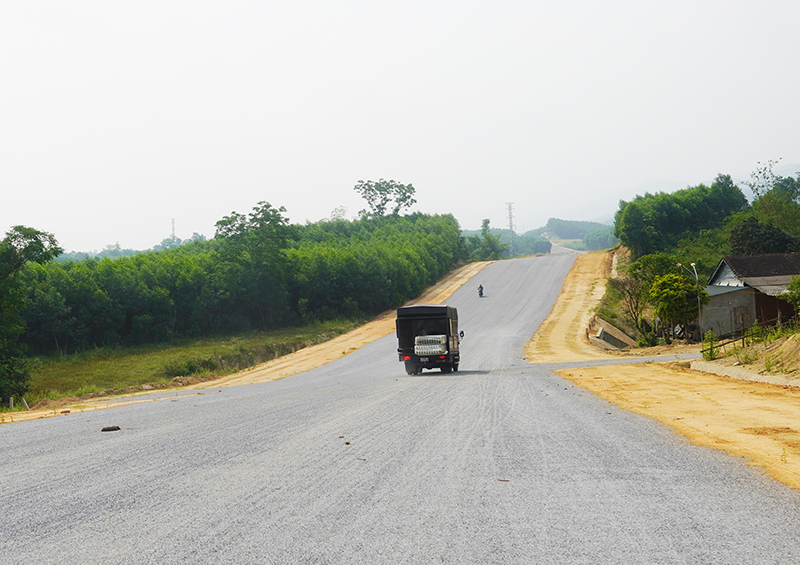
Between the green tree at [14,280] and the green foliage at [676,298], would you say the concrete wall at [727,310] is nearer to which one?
the green foliage at [676,298]

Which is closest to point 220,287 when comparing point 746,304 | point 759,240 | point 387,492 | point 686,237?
point 746,304

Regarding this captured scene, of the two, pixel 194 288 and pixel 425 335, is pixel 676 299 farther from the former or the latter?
pixel 194 288

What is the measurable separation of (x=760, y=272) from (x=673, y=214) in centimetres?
3444

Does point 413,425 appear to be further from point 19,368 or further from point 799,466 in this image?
point 19,368

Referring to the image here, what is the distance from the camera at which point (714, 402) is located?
16.2 m

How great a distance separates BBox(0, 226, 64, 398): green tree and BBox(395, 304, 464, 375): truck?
1872 cm

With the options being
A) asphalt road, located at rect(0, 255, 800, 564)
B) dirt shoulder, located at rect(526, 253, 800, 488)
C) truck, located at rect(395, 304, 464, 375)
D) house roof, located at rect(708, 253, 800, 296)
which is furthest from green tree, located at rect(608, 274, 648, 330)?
asphalt road, located at rect(0, 255, 800, 564)

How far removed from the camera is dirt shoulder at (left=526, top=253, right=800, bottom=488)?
398 inches

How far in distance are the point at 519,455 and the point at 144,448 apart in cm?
665

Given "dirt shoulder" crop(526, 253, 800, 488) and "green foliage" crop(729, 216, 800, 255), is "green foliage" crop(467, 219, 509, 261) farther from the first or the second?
"dirt shoulder" crop(526, 253, 800, 488)

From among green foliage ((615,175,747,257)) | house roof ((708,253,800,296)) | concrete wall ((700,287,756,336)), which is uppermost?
green foliage ((615,175,747,257))

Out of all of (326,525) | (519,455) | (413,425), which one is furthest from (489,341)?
(326,525)

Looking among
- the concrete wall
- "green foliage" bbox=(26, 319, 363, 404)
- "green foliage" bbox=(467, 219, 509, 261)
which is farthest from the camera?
"green foliage" bbox=(467, 219, 509, 261)

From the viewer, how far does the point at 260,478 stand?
8695 mm
